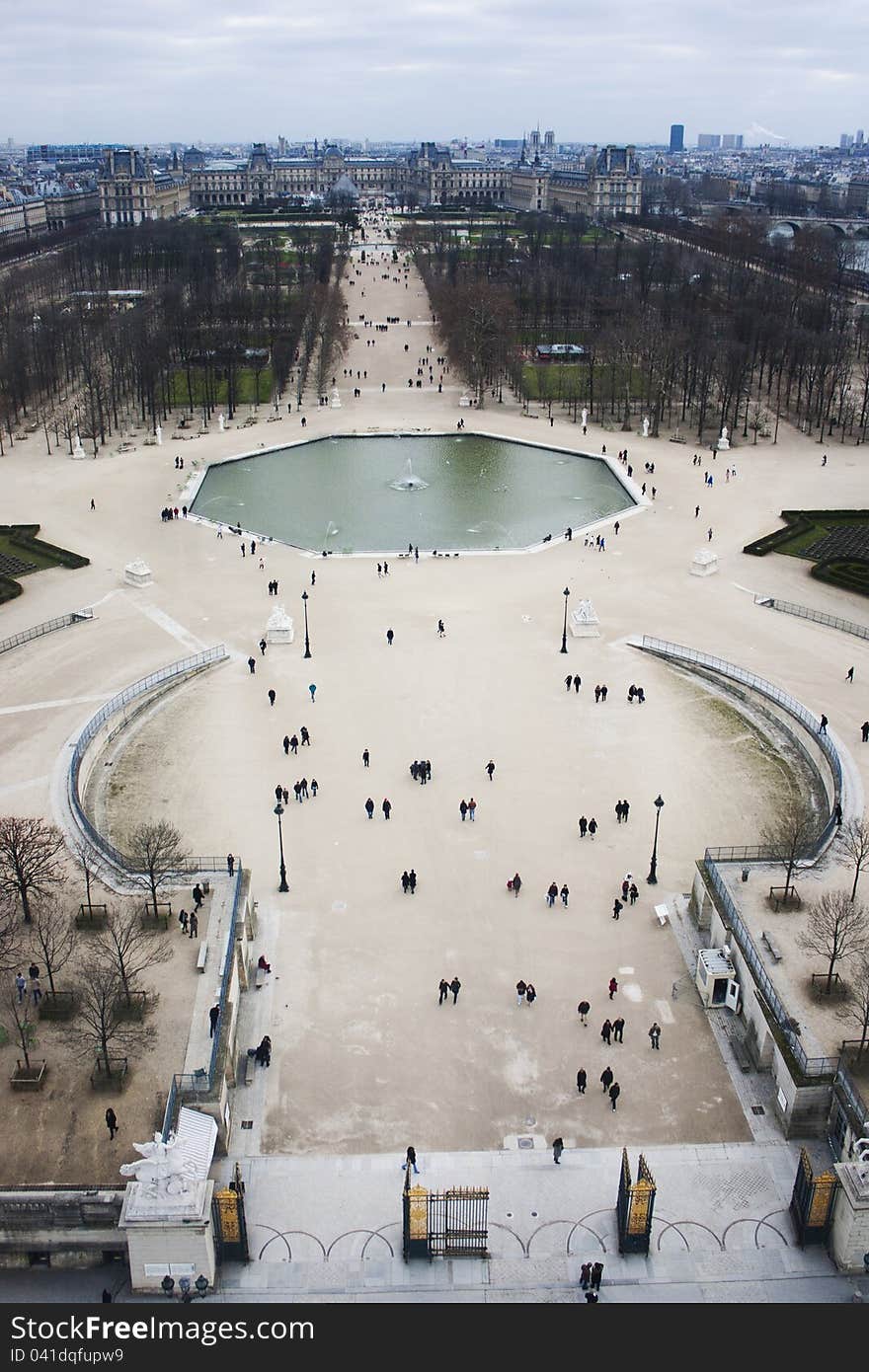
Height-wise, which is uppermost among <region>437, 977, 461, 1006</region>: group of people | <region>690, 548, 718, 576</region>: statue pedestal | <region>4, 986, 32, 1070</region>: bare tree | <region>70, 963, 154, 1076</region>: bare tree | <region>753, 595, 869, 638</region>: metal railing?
<region>690, 548, 718, 576</region>: statue pedestal

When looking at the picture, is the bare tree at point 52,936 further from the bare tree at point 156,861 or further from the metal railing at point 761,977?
the metal railing at point 761,977

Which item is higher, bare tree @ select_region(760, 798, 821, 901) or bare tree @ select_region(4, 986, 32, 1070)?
bare tree @ select_region(760, 798, 821, 901)

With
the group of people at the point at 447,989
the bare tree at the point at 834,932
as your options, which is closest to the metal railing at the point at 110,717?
the group of people at the point at 447,989

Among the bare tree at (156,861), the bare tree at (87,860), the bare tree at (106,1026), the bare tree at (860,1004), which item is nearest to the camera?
the bare tree at (106,1026)

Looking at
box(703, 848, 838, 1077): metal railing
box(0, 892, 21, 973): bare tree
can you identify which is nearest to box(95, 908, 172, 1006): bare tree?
box(0, 892, 21, 973): bare tree

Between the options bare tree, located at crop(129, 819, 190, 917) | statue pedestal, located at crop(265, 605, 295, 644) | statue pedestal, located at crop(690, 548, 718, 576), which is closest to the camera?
bare tree, located at crop(129, 819, 190, 917)

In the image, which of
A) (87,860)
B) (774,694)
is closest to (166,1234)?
(87,860)

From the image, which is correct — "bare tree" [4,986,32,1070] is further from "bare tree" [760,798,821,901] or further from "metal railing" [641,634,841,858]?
"metal railing" [641,634,841,858]
